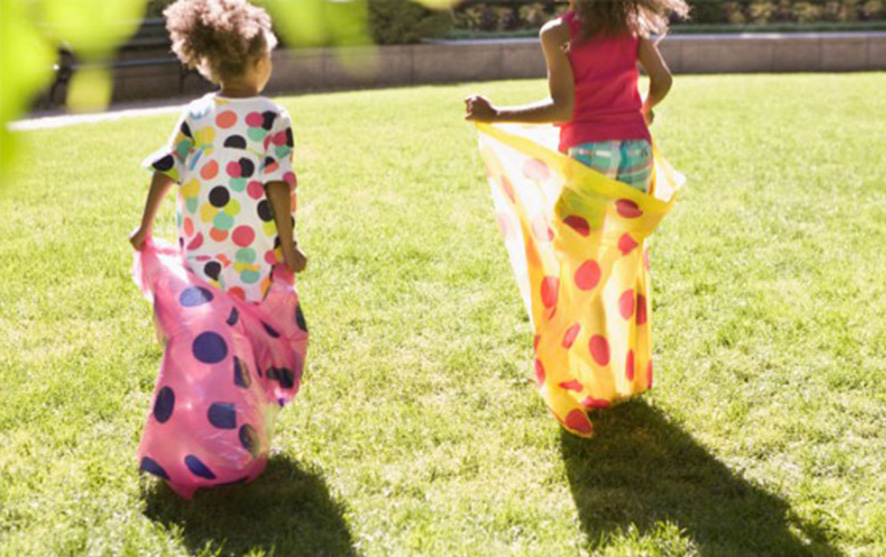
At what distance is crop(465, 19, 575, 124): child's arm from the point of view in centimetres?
354

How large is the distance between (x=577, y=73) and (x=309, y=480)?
5.49 ft

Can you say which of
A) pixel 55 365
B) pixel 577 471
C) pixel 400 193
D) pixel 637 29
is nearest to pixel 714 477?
pixel 577 471

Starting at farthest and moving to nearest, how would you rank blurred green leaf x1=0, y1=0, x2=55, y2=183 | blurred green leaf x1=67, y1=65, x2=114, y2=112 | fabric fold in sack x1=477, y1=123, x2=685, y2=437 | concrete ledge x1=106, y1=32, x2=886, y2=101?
concrete ledge x1=106, y1=32, x2=886, y2=101
fabric fold in sack x1=477, y1=123, x2=685, y2=437
blurred green leaf x1=67, y1=65, x2=114, y2=112
blurred green leaf x1=0, y1=0, x2=55, y2=183

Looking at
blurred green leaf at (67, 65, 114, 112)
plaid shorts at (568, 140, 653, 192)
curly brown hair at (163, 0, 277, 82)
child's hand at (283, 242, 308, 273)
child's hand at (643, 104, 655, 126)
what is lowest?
child's hand at (283, 242, 308, 273)

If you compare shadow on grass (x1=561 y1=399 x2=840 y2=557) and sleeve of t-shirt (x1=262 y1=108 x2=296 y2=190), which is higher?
sleeve of t-shirt (x1=262 y1=108 x2=296 y2=190)

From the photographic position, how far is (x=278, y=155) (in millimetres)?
A: 3484

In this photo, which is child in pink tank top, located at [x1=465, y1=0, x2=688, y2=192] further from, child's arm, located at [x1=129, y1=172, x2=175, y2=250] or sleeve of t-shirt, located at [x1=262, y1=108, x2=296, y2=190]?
child's arm, located at [x1=129, y1=172, x2=175, y2=250]

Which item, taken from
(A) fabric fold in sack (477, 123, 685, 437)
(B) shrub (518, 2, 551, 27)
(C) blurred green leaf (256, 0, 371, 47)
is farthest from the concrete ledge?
(C) blurred green leaf (256, 0, 371, 47)

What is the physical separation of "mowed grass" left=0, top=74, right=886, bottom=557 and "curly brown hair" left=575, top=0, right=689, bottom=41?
1.49m

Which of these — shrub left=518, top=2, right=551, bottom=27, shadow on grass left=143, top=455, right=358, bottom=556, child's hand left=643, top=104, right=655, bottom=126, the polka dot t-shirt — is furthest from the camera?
shrub left=518, top=2, right=551, bottom=27

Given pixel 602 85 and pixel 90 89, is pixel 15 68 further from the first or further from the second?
pixel 602 85

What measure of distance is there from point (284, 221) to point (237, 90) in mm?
456

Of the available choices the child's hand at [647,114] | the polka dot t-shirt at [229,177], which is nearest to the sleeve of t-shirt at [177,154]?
the polka dot t-shirt at [229,177]

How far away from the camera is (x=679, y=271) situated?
5.99m
